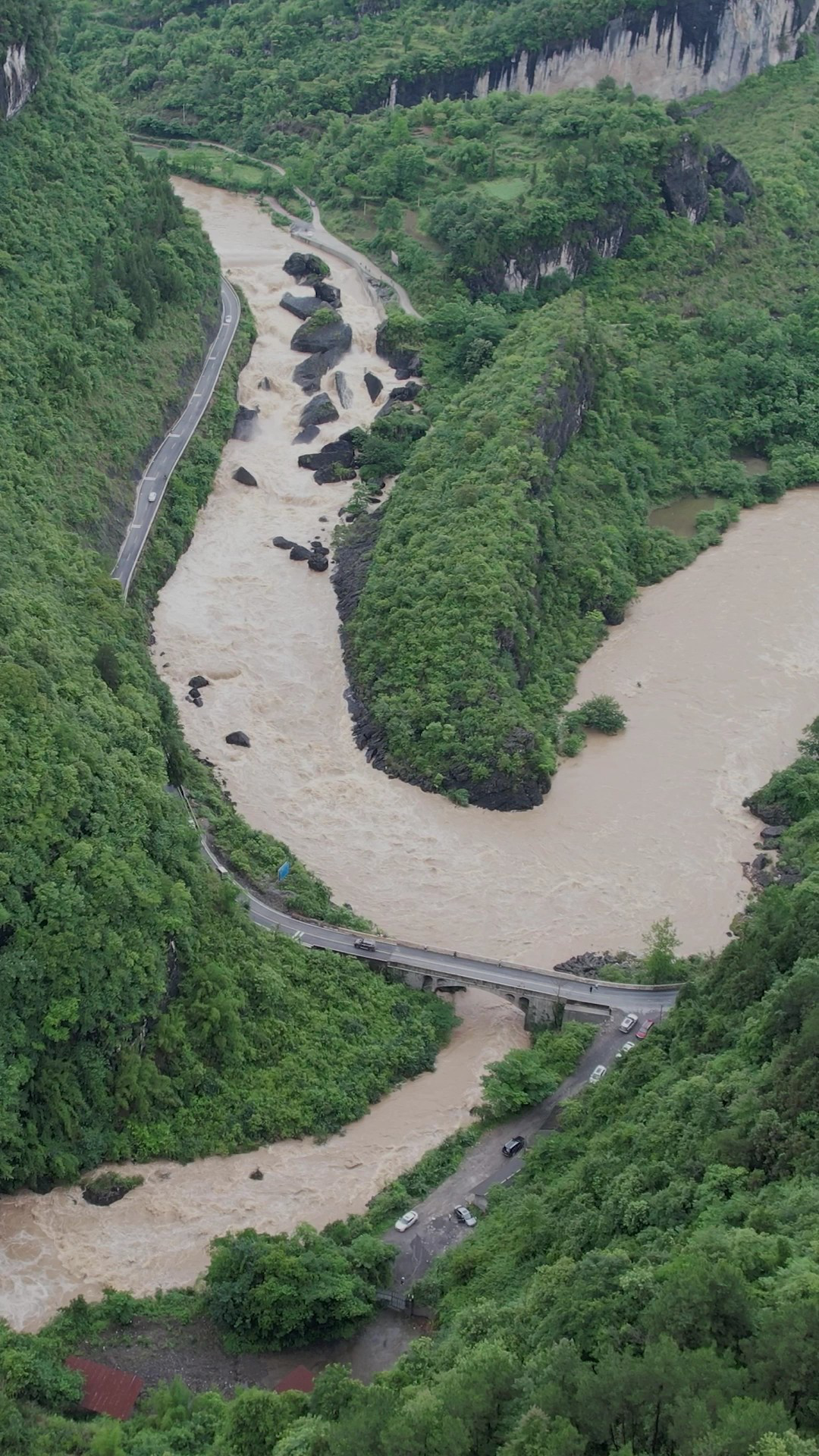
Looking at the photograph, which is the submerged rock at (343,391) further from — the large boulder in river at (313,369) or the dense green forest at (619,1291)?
the dense green forest at (619,1291)

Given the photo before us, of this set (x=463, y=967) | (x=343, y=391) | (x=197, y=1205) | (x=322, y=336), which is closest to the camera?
(x=197, y=1205)

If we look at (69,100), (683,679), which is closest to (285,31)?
(69,100)

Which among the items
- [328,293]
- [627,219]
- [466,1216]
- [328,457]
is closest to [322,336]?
[328,293]

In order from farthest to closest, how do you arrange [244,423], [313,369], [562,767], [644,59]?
[644,59] < [313,369] < [244,423] < [562,767]

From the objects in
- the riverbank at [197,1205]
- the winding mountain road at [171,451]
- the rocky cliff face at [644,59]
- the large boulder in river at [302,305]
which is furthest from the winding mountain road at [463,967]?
the rocky cliff face at [644,59]

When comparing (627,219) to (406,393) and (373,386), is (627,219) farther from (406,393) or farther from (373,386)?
(373,386)

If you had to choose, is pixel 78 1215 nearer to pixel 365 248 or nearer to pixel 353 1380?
pixel 353 1380
